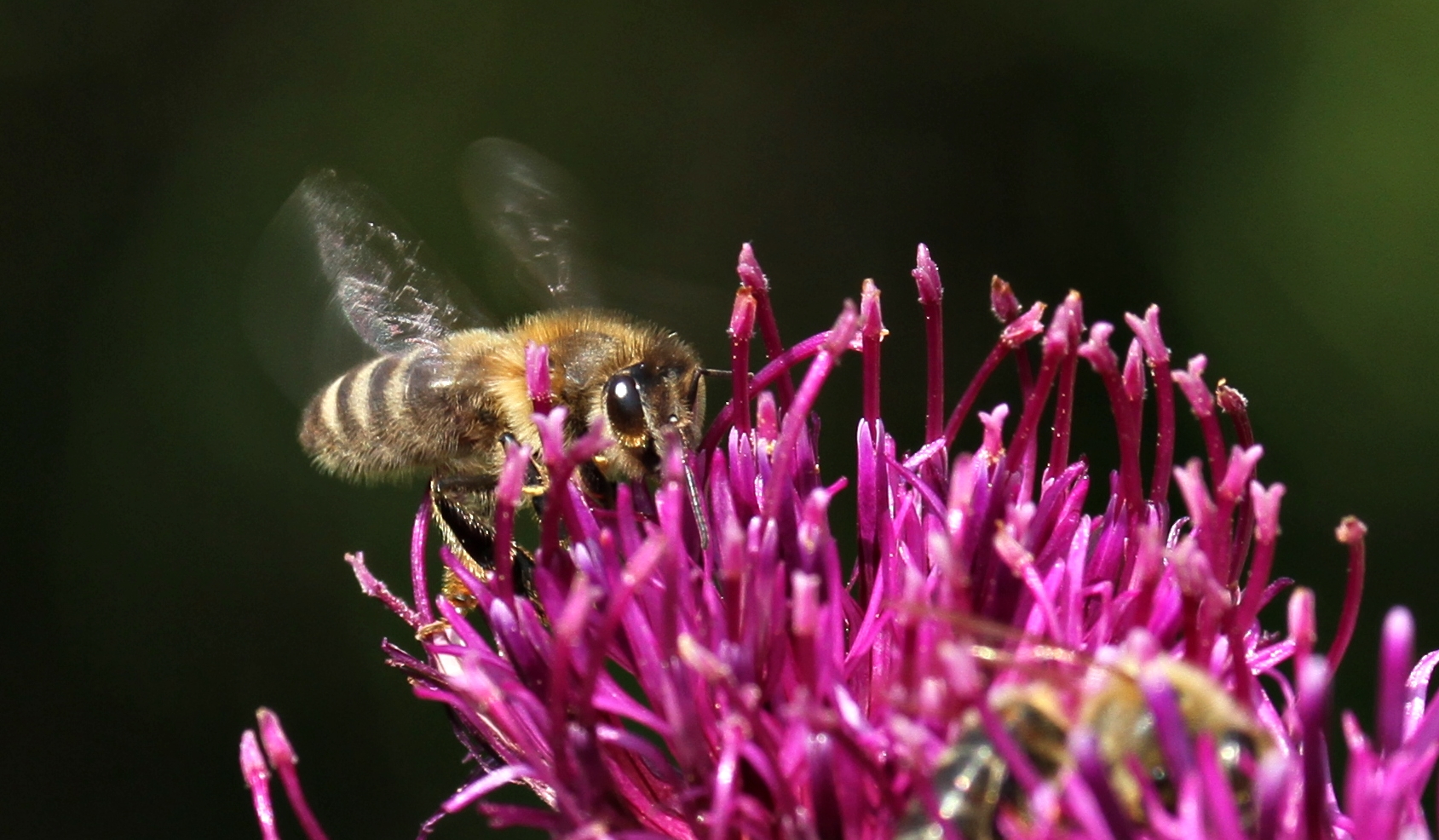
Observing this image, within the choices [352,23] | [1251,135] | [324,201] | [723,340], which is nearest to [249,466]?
[352,23]

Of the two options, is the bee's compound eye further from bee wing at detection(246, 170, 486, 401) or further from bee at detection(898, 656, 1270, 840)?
bee at detection(898, 656, 1270, 840)

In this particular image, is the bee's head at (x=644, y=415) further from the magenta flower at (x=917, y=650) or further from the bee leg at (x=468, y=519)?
the bee leg at (x=468, y=519)

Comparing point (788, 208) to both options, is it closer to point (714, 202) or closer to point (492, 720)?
point (714, 202)

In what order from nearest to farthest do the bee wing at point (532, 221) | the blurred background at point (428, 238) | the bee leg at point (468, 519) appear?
the bee leg at point (468, 519), the bee wing at point (532, 221), the blurred background at point (428, 238)

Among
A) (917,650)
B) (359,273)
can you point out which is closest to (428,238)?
(359,273)

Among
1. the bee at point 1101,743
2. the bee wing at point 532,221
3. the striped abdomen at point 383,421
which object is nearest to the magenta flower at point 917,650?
the bee at point 1101,743

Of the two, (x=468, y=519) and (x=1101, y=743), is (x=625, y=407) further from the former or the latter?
(x=1101, y=743)
